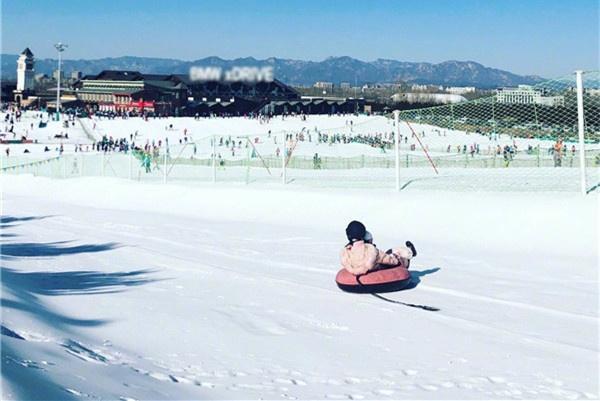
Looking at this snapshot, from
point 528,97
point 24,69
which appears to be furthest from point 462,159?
point 24,69

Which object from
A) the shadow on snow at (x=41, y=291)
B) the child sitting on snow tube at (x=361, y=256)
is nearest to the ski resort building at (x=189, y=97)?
the shadow on snow at (x=41, y=291)

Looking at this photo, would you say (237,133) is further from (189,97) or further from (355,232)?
(355,232)

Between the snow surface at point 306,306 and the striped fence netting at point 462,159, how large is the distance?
2.05 m

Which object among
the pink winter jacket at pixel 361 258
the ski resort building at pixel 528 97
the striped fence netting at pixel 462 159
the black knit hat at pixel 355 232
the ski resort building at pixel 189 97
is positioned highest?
the ski resort building at pixel 189 97

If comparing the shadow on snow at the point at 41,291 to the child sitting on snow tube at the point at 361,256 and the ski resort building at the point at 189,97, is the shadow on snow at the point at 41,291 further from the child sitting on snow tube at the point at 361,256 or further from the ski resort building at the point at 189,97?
the ski resort building at the point at 189,97

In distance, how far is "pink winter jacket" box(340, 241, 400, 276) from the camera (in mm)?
8555

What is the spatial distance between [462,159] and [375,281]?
23.4 m

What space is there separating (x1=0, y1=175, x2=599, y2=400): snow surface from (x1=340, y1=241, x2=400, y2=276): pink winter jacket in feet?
0.96

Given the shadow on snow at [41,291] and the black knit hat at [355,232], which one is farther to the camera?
the black knit hat at [355,232]

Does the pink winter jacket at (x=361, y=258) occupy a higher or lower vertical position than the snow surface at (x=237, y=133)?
lower

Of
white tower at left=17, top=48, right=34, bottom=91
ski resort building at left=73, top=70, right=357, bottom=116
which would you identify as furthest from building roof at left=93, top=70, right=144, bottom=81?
white tower at left=17, top=48, right=34, bottom=91

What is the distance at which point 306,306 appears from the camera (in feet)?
25.8

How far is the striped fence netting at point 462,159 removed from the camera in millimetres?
16797

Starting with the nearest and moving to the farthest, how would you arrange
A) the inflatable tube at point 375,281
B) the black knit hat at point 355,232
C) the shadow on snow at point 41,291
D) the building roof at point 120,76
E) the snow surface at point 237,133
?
the shadow on snow at point 41,291 < the inflatable tube at point 375,281 < the black knit hat at point 355,232 < the snow surface at point 237,133 < the building roof at point 120,76
